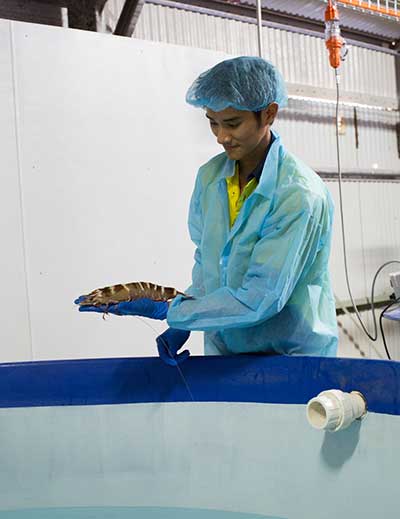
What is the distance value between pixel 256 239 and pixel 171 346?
25 centimetres

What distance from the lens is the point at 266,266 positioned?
2.83ft

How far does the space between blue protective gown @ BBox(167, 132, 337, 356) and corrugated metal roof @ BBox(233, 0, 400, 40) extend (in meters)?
1.43

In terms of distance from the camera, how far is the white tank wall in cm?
143

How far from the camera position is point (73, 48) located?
1.50 metres

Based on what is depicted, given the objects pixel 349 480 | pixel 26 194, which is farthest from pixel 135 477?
pixel 26 194

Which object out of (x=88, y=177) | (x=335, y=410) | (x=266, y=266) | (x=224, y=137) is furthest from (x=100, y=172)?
(x=335, y=410)

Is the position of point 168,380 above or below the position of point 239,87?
below

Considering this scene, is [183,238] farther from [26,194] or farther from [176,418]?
[176,418]

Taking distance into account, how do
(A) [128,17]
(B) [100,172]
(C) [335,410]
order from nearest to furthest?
(C) [335,410] < (B) [100,172] < (A) [128,17]

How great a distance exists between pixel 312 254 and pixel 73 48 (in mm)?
976

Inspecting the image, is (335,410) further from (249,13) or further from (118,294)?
(249,13)

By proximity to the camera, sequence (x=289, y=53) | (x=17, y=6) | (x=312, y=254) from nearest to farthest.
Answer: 1. (x=312, y=254)
2. (x=17, y=6)
3. (x=289, y=53)

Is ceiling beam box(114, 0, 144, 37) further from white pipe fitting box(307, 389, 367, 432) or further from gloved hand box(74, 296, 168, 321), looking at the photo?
white pipe fitting box(307, 389, 367, 432)

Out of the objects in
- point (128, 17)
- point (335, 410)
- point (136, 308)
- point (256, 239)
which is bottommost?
point (335, 410)
